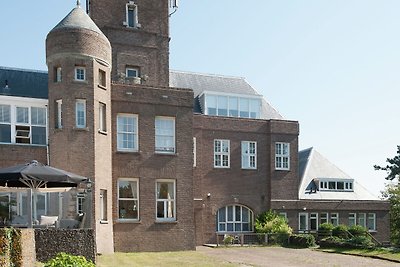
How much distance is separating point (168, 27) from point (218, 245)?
14.7 m

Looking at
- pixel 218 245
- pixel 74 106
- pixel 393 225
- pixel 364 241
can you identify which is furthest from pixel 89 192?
pixel 393 225

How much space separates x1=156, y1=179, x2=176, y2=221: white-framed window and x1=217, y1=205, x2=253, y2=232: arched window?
277 inches

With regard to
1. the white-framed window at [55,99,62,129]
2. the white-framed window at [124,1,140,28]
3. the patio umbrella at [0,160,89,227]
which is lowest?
the patio umbrella at [0,160,89,227]

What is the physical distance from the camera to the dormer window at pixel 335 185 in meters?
38.4

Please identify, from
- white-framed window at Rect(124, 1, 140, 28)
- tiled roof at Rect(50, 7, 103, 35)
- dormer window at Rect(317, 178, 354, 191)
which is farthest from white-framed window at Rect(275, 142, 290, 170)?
tiled roof at Rect(50, 7, 103, 35)

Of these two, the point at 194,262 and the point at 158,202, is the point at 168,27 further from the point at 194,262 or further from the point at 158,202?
the point at 194,262

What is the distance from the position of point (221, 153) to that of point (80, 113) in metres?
12.5

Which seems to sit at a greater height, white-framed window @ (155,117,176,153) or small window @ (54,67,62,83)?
small window @ (54,67,62,83)

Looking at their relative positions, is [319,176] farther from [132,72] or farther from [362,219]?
[132,72]

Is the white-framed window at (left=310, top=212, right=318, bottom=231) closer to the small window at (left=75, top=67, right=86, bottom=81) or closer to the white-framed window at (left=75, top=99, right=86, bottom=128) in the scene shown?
the white-framed window at (left=75, top=99, right=86, bottom=128)

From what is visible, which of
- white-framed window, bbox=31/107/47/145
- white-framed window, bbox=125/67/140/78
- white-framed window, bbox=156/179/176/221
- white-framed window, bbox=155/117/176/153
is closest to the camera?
white-framed window, bbox=31/107/47/145

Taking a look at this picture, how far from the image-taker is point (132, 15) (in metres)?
32.2

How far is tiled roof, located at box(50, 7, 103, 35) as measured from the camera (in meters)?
24.0

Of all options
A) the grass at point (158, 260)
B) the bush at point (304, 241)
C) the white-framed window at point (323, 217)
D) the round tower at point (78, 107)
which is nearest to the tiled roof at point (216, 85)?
the white-framed window at point (323, 217)
